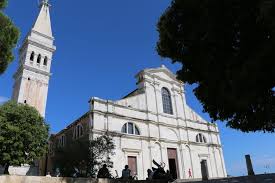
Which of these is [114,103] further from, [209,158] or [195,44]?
[195,44]

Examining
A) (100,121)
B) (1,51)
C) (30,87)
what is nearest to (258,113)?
(1,51)

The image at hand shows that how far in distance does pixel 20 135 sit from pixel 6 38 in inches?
624

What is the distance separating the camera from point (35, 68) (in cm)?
3238

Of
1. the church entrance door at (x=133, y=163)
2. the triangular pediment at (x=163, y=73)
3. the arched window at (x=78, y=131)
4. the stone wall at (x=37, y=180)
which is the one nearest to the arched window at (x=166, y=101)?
the triangular pediment at (x=163, y=73)

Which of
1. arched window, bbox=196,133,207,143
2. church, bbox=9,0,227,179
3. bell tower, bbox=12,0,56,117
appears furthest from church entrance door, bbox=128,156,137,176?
bell tower, bbox=12,0,56,117

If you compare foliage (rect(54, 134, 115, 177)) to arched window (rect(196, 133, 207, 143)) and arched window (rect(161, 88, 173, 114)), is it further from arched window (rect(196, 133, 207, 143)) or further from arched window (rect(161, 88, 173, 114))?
arched window (rect(196, 133, 207, 143))

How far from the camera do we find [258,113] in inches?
278

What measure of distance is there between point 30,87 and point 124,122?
1392cm

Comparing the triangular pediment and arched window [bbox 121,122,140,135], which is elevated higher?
the triangular pediment

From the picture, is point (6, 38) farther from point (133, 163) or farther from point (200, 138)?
point (200, 138)

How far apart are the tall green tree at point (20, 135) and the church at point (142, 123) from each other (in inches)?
75.9

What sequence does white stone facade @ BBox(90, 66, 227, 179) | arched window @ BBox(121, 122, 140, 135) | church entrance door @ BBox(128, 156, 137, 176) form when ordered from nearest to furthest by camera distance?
white stone facade @ BBox(90, 66, 227, 179) → church entrance door @ BBox(128, 156, 137, 176) → arched window @ BBox(121, 122, 140, 135)

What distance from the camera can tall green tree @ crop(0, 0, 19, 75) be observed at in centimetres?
733

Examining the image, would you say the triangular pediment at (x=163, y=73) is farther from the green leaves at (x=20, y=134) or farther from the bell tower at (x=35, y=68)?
the green leaves at (x=20, y=134)
